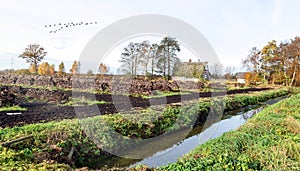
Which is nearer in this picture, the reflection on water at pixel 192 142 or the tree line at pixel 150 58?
the reflection on water at pixel 192 142

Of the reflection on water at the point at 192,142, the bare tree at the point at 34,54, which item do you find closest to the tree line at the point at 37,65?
the bare tree at the point at 34,54

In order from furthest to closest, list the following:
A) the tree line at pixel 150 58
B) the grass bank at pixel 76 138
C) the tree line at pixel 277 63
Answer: the tree line at pixel 277 63 < the tree line at pixel 150 58 < the grass bank at pixel 76 138

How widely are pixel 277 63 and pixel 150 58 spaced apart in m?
26.0

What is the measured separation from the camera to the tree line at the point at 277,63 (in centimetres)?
3875

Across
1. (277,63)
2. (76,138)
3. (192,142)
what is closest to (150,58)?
(192,142)

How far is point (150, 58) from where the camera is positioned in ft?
84.2

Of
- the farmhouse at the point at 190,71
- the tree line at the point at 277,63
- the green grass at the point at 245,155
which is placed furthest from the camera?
the tree line at the point at 277,63

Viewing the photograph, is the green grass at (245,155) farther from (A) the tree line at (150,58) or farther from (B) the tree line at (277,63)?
(B) the tree line at (277,63)

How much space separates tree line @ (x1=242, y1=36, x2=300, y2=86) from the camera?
127 ft

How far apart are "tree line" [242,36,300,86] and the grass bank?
35.2m

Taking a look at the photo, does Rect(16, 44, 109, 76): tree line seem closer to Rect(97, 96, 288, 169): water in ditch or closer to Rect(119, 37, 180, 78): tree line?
Rect(119, 37, 180, 78): tree line

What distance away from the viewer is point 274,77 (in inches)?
1607

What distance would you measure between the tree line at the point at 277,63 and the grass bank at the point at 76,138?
35.2m

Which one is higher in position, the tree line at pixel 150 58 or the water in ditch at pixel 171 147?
the tree line at pixel 150 58
